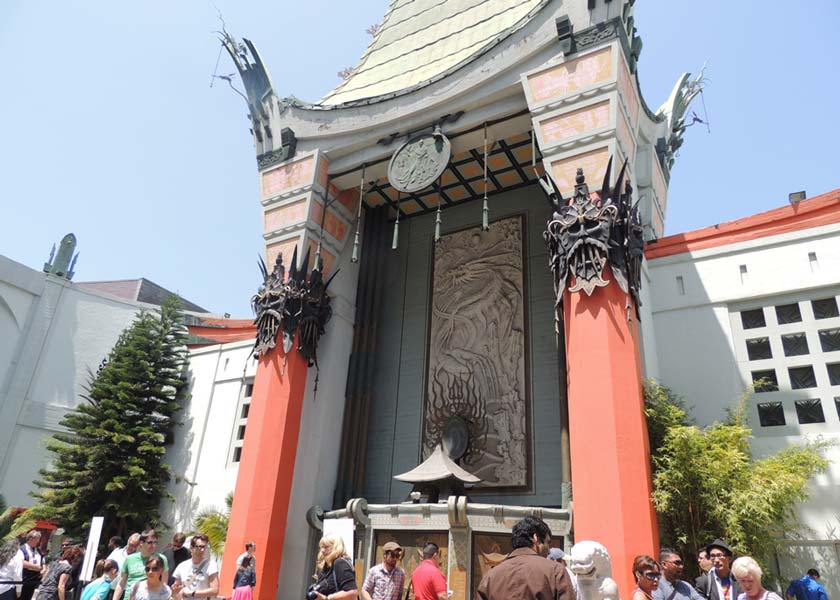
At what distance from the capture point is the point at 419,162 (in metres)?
12.7

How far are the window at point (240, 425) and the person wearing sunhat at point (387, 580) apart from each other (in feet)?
39.2

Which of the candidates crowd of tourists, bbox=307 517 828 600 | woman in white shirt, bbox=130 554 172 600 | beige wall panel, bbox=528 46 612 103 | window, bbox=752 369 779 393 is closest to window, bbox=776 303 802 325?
window, bbox=752 369 779 393

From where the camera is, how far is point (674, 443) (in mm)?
8523

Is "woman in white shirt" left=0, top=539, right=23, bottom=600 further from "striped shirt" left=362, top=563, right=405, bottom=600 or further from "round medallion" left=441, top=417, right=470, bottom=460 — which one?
"round medallion" left=441, top=417, right=470, bottom=460

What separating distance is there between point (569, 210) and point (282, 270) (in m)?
6.86

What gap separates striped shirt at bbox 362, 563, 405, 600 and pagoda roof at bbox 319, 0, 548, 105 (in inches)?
423

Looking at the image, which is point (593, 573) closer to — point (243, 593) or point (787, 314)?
point (243, 593)

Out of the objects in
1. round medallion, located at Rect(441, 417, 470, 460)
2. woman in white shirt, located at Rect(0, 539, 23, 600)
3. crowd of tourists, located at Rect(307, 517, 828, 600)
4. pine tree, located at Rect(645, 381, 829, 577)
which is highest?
round medallion, located at Rect(441, 417, 470, 460)

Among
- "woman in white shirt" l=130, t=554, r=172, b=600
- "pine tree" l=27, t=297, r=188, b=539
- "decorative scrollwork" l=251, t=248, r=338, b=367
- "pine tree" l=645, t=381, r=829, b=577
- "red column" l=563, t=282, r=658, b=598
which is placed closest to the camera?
"woman in white shirt" l=130, t=554, r=172, b=600

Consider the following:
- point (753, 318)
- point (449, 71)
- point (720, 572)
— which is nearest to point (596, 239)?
point (753, 318)

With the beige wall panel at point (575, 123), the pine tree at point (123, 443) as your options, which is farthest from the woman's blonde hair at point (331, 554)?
the pine tree at point (123, 443)

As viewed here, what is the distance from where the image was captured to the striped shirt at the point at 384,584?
15.0 feet

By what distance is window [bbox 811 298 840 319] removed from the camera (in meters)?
10.3

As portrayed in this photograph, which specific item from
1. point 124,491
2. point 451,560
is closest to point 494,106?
point 451,560
